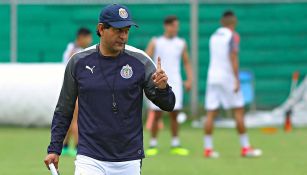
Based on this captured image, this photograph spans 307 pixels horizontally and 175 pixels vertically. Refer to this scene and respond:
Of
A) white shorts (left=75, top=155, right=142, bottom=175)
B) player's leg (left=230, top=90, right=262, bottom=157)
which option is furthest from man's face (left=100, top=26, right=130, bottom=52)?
player's leg (left=230, top=90, right=262, bottom=157)

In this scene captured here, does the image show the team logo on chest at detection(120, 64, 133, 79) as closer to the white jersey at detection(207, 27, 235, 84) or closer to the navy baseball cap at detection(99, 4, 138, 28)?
the navy baseball cap at detection(99, 4, 138, 28)

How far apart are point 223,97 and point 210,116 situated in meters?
0.45

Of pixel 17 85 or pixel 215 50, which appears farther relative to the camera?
pixel 17 85

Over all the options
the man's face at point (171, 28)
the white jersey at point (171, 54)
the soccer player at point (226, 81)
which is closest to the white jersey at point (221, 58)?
the soccer player at point (226, 81)

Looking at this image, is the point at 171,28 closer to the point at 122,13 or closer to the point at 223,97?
the point at 223,97

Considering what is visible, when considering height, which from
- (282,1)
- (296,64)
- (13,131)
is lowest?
(13,131)

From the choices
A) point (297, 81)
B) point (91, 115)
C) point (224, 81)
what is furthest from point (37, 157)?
point (297, 81)

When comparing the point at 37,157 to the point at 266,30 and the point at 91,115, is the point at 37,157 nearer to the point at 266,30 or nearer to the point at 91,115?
the point at 91,115

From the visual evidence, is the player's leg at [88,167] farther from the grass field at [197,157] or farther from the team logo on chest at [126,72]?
the grass field at [197,157]

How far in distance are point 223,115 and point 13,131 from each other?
566 centimetres

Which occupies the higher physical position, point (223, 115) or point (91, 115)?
point (91, 115)

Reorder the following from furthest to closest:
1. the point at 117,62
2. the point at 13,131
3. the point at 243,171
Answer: the point at 13,131 < the point at 243,171 < the point at 117,62

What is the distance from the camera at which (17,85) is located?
2330 cm

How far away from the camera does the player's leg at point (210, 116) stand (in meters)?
17.0
